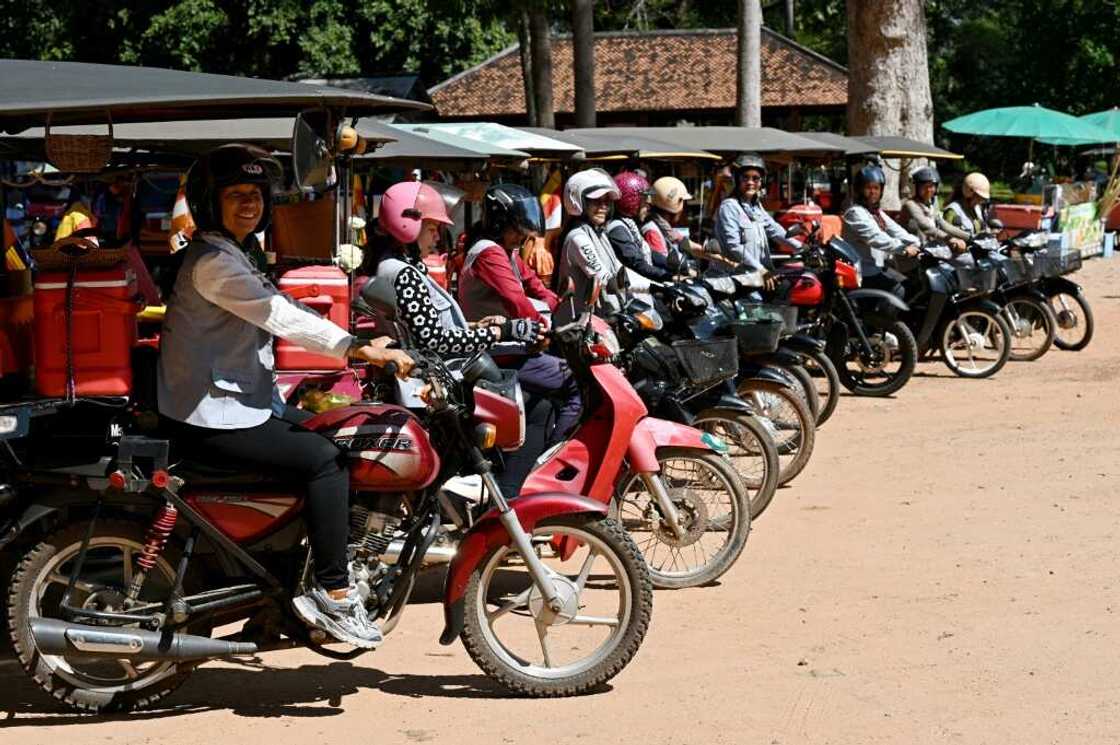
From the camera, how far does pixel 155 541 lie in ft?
17.2

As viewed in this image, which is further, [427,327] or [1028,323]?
[1028,323]

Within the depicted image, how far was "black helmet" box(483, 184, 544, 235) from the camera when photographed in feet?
24.0

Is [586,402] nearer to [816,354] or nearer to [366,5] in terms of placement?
[816,354]

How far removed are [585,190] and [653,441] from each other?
2176mm

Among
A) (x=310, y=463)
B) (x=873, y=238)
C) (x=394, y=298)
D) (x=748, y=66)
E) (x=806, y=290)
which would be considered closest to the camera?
(x=310, y=463)

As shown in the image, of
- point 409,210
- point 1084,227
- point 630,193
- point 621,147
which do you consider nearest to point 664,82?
point 1084,227

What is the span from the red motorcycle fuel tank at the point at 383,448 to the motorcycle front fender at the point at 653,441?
1.34 m

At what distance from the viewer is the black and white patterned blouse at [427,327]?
243 inches

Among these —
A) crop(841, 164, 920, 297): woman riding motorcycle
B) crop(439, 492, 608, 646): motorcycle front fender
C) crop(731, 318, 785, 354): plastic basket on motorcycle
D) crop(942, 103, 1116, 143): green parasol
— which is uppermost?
crop(942, 103, 1116, 143): green parasol

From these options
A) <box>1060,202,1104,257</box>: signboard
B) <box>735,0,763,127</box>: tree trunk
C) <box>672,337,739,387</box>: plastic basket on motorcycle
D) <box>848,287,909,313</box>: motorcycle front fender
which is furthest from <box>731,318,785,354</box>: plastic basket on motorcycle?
<box>1060,202,1104,257</box>: signboard

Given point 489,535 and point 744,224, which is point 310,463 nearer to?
point 489,535

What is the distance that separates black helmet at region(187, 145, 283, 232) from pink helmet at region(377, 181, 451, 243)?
99 cm

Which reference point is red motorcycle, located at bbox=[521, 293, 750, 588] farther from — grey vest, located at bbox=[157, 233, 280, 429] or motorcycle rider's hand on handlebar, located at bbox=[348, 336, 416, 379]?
grey vest, located at bbox=[157, 233, 280, 429]

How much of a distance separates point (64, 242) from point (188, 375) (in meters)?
1.23
